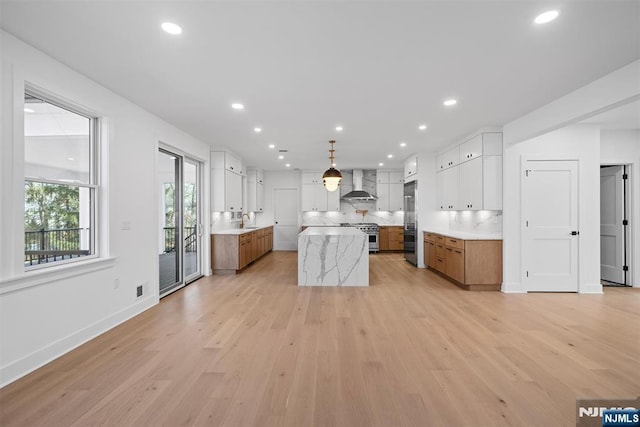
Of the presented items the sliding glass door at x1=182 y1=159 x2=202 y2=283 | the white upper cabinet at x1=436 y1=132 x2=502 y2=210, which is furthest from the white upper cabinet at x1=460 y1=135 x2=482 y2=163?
the sliding glass door at x1=182 y1=159 x2=202 y2=283


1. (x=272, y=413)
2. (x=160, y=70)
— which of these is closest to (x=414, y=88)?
(x=160, y=70)

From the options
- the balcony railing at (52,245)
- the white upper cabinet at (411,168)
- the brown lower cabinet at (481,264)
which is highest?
the white upper cabinet at (411,168)

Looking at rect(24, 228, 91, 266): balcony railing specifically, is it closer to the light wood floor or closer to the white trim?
the white trim

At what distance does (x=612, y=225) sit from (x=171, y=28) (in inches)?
285

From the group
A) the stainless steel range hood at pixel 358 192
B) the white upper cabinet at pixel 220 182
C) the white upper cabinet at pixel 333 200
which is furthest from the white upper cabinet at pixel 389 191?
the white upper cabinet at pixel 220 182

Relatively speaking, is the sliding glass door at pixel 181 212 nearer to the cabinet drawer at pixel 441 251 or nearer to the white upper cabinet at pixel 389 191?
the cabinet drawer at pixel 441 251

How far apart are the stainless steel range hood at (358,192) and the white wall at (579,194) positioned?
4.50 m

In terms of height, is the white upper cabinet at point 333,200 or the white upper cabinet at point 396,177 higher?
the white upper cabinet at point 396,177

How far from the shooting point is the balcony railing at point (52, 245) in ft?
8.29

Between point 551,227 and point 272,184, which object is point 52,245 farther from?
point 272,184

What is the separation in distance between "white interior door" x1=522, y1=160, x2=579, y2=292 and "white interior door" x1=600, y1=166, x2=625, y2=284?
1280mm

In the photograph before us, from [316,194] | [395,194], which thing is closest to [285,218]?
[316,194]

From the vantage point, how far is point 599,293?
4.60 meters

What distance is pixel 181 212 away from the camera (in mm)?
5098
